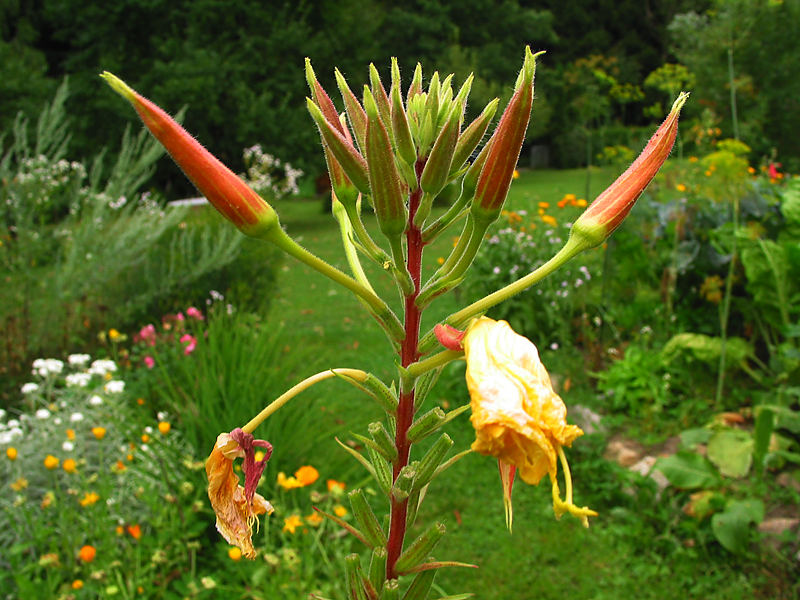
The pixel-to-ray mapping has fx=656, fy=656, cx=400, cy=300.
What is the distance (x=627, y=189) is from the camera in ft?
2.53

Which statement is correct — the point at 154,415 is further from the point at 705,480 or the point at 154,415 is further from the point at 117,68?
the point at 117,68

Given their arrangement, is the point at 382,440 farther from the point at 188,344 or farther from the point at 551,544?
the point at 188,344

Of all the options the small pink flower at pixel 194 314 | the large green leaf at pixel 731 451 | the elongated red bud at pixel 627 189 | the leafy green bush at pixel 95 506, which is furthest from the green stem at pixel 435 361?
the small pink flower at pixel 194 314

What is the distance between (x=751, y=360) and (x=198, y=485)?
4.21 m

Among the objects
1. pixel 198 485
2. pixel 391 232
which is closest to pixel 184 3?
pixel 198 485

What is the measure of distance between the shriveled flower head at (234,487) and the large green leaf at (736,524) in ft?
9.77

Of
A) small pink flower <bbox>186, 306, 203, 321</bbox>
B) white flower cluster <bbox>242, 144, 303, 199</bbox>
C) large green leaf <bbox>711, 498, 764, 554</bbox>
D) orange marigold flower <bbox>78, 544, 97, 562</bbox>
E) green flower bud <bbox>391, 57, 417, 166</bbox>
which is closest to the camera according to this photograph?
green flower bud <bbox>391, 57, 417, 166</bbox>

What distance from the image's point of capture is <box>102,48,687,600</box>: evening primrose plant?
2.02 feet

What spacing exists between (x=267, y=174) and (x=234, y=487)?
11229 millimetres

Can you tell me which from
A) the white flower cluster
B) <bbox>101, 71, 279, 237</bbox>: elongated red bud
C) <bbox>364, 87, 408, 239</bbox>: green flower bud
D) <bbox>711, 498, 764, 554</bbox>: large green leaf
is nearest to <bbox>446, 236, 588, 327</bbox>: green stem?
<bbox>364, 87, 408, 239</bbox>: green flower bud

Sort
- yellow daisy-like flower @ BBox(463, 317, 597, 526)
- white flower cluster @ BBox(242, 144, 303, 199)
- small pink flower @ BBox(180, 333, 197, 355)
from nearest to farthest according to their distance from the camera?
yellow daisy-like flower @ BBox(463, 317, 597, 526) → small pink flower @ BBox(180, 333, 197, 355) → white flower cluster @ BBox(242, 144, 303, 199)

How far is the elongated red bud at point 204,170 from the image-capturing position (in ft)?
2.27

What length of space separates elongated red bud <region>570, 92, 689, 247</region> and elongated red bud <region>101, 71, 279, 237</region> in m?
0.38

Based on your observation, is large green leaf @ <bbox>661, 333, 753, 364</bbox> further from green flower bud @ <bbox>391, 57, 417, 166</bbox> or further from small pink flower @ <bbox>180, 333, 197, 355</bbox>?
green flower bud @ <bbox>391, 57, 417, 166</bbox>
